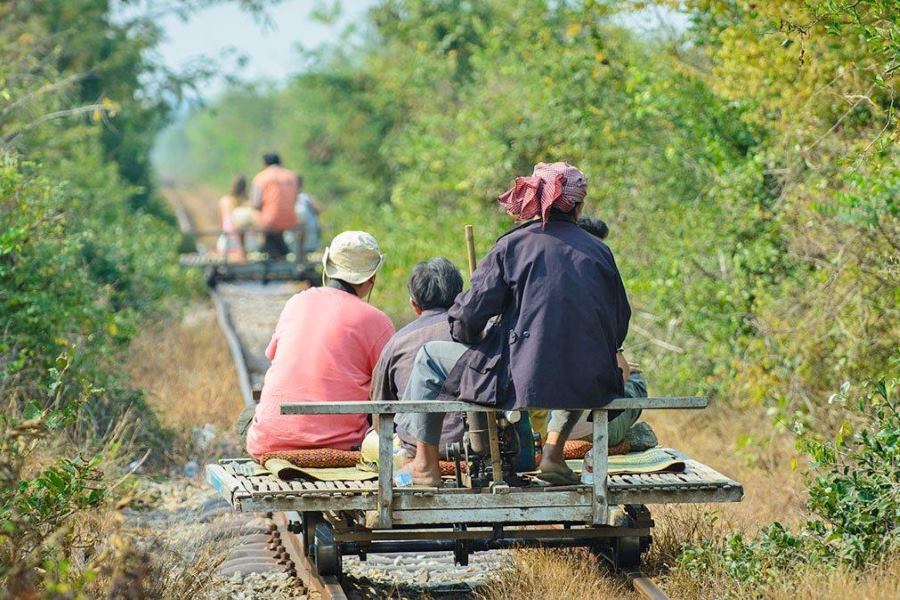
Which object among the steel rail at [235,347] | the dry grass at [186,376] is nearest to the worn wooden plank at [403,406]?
the steel rail at [235,347]

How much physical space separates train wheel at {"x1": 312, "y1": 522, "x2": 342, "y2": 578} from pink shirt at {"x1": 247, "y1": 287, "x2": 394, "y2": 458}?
2.06 feet

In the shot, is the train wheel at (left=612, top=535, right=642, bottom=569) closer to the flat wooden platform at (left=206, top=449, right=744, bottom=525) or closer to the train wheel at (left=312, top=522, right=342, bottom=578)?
the flat wooden platform at (left=206, top=449, right=744, bottom=525)

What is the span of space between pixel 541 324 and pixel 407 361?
1007 mm

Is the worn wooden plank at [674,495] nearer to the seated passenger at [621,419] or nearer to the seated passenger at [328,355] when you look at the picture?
the seated passenger at [621,419]

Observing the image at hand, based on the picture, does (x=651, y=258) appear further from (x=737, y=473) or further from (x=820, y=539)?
(x=820, y=539)

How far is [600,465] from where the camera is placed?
6641mm

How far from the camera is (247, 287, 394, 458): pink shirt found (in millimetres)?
7613

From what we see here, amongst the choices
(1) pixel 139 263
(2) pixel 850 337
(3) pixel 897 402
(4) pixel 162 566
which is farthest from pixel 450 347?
(1) pixel 139 263

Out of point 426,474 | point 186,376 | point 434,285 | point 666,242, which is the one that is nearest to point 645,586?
point 426,474

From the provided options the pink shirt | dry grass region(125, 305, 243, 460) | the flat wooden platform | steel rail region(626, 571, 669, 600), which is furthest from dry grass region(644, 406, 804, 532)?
dry grass region(125, 305, 243, 460)

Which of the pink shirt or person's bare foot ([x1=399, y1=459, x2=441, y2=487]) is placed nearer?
person's bare foot ([x1=399, y1=459, x2=441, y2=487])

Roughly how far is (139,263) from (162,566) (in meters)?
11.2

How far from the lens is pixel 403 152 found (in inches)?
851

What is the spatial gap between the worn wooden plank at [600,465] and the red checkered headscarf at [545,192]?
952 millimetres
